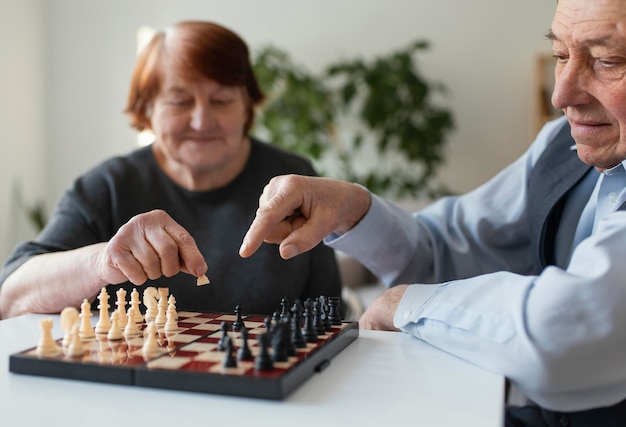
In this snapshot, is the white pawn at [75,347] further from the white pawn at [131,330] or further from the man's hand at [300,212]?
the man's hand at [300,212]

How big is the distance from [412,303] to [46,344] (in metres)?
0.57

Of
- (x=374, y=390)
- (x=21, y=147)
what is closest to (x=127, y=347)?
(x=374, y=390)

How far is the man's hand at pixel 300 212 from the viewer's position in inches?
44.1

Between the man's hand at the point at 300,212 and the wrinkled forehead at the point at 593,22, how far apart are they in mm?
504

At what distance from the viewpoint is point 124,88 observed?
16.0ft

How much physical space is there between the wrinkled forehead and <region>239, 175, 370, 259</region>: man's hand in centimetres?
50

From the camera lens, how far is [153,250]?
115cm

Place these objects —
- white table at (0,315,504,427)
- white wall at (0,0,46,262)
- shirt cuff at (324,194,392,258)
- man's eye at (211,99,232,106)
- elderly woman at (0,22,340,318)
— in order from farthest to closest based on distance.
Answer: white wall at (0,0,46,262)
man's eye at (211,99,232,106)
elderly woman at (0,22,340,318)
shirt cuff at (324,194,392,258)
white table at (0,315,504,427)

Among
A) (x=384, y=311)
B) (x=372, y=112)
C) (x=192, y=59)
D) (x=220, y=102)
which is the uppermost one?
(x=192, y=59)

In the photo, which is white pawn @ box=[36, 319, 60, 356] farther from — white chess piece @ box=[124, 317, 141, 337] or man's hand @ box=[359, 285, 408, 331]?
man's hand @ box=[359, 285, 408, 331]

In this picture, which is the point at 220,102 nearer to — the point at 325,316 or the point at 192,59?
the point at 192,59

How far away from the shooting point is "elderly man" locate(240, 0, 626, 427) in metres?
0.87

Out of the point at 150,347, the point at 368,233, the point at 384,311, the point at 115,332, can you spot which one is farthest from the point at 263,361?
the point at 368,233

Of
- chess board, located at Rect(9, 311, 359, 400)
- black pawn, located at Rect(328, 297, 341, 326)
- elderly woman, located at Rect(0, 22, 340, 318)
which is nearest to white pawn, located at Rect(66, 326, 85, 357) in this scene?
chess board, located at Rect(9, 311, 359, 400)
